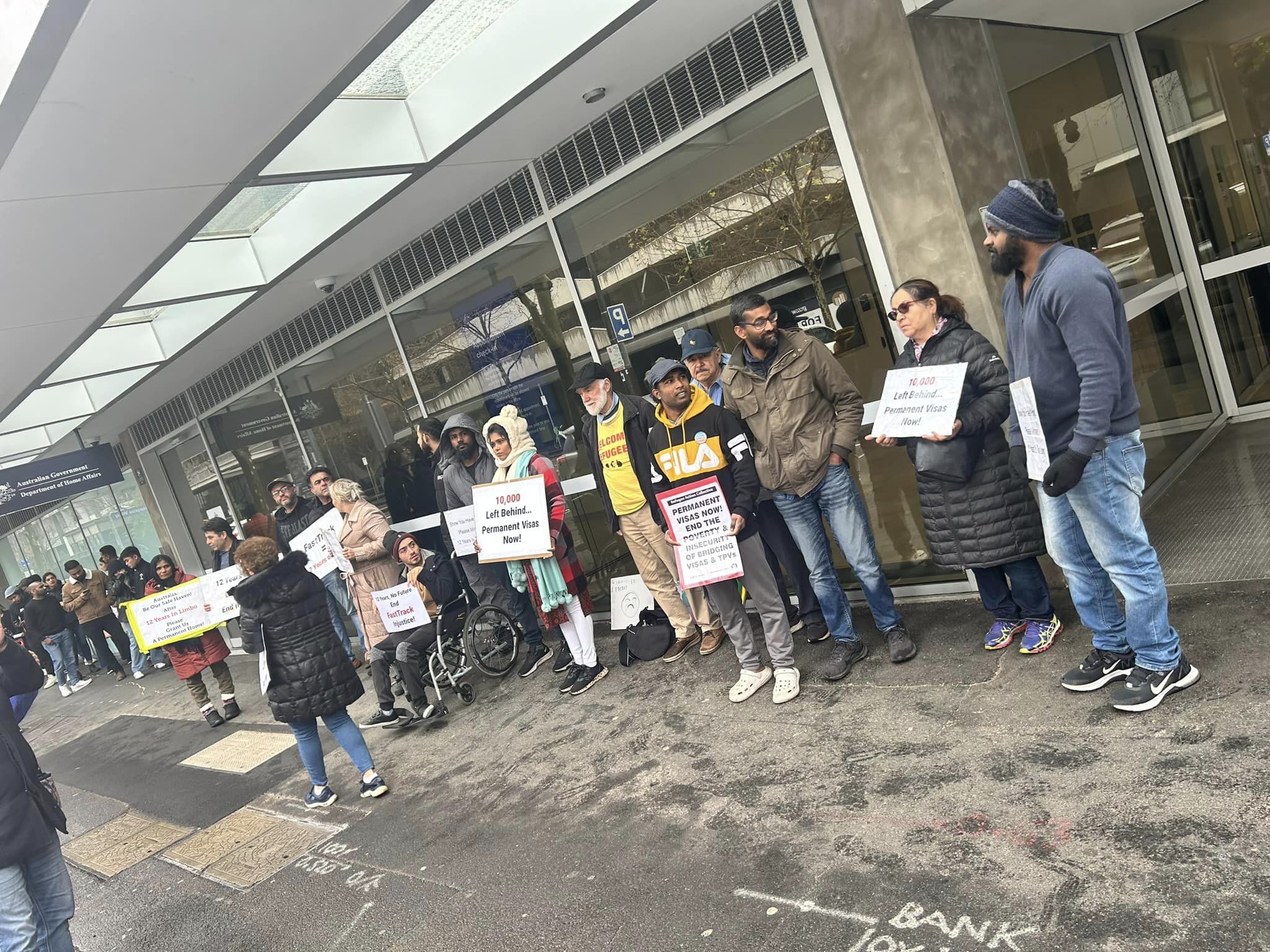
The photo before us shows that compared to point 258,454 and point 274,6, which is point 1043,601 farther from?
point 258,454

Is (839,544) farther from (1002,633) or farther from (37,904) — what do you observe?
(37,904)

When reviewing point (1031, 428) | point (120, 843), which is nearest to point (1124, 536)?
point (1031, 428)

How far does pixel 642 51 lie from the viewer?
5.24 meters

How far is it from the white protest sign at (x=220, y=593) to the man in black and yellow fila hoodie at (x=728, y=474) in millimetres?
5149

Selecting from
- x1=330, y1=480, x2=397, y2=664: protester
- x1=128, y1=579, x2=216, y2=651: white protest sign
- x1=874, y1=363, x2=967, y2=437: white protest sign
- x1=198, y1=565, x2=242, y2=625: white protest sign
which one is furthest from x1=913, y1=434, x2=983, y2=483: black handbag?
x1=128, y1=579, x2=216, y2=651: white protest sign

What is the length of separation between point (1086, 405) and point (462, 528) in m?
4.79

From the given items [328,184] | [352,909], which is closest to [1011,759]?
[352,909]

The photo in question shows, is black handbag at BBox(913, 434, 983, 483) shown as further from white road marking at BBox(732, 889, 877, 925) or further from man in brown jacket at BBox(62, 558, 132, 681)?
man in brown jacket at BBox(62, 558, 132, 681)

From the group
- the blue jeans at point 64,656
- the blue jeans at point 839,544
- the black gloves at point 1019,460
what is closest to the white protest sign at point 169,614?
the blue jeans at point 839,544

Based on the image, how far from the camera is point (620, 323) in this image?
658 centimetres

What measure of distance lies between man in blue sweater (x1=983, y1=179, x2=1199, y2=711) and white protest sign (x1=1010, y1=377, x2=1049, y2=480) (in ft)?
0.12

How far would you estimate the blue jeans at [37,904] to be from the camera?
3.54 m

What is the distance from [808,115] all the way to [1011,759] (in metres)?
3.69

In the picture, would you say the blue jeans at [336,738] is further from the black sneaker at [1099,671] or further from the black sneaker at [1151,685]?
the black sneaker at [1151,685]
